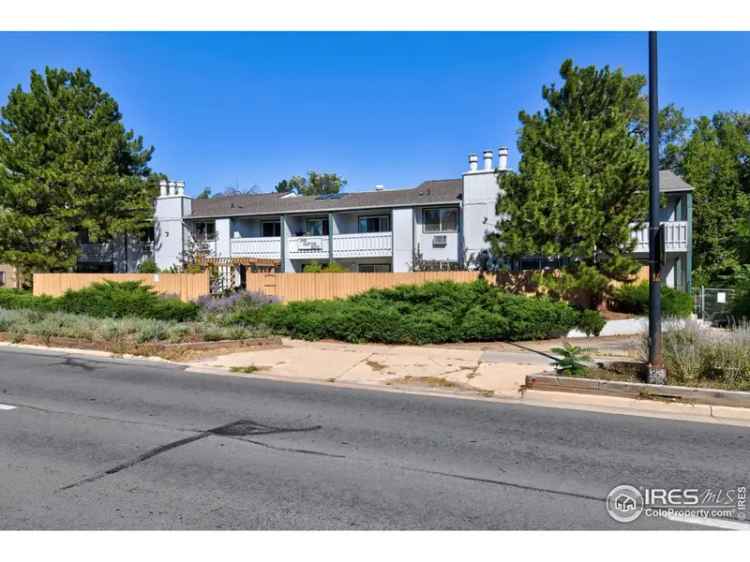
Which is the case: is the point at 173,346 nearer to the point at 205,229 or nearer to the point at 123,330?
the point at 123,330

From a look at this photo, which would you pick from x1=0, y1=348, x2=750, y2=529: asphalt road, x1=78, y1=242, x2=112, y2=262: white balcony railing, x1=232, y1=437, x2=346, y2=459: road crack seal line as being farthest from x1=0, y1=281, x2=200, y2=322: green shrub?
x1=232, y1=437, x2=346, y2=459: road crack seal line

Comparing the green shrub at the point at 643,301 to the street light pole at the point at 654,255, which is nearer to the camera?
the street light pole at the point at 654,255

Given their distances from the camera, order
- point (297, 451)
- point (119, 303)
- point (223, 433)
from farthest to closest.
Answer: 1. point (119, 303)
2. point (223, 433)
3. point (297, 451)

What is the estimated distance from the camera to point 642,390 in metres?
7.77

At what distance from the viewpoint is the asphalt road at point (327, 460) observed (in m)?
4.09

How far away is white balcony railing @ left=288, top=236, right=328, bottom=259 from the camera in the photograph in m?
27.1

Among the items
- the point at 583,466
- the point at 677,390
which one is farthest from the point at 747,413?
the point at 583,466

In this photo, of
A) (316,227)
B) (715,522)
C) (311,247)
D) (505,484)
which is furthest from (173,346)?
(316,227)

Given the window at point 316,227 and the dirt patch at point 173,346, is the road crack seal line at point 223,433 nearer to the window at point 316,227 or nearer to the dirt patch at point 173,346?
the dirt patch at point 173,346

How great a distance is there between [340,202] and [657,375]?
71.0 ft

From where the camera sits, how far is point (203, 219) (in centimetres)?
2948

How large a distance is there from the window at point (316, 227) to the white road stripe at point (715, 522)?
2531 centimetres

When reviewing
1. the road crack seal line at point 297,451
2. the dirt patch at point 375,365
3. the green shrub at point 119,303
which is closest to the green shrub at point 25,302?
the green shrub at point 119,303

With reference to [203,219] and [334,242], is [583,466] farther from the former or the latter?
[203,219]
